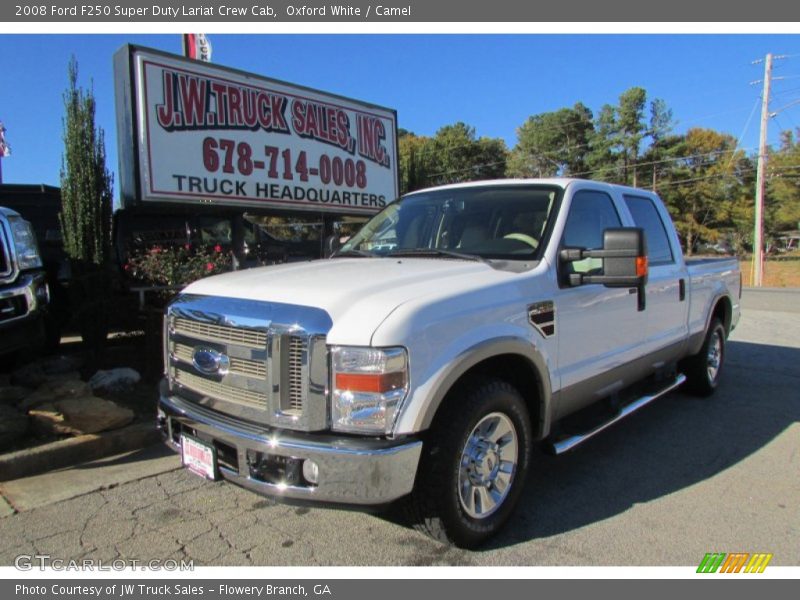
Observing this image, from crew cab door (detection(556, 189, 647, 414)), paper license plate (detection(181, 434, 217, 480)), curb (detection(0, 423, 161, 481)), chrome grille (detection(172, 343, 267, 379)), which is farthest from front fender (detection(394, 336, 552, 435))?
curb (detection(0, 423, 161, 481))

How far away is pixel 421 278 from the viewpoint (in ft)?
9.28

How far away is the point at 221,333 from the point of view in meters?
2.78

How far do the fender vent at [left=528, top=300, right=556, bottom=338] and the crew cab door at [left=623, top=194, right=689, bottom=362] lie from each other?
1433mm

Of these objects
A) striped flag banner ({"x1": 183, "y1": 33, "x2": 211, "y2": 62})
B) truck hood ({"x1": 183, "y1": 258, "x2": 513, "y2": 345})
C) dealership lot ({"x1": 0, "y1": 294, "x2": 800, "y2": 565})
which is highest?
striped flag banner ({"x1": 183, "y1": 33, "x2": 211, "y2": 62})

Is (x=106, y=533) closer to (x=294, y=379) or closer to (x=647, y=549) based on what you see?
(x=294, y=379)

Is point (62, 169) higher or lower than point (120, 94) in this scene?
lower

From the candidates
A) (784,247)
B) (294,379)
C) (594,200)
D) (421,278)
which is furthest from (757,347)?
(784,247)

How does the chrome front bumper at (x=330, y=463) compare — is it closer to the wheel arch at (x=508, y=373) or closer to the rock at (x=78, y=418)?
the wheel arch at (x=508, y=373)

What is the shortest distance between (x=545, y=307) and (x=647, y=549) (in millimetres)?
1331

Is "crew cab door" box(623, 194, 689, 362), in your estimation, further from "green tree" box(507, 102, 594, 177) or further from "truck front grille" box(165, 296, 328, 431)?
"green tree" box(507, 102, 594, 177)

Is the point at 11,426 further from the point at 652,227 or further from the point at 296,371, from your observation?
the point at 652,227

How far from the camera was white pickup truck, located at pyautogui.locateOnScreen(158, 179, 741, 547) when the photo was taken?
2393 mm

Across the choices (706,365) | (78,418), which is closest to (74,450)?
(78,418)

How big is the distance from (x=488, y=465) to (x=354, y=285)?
45.8 inches
